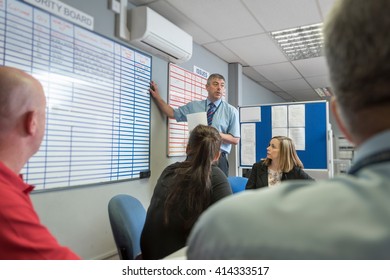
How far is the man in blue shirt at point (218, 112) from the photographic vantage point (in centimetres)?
266

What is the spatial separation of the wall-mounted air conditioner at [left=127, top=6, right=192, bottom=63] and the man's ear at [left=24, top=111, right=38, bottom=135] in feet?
4.87

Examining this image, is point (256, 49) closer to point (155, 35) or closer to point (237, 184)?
point (155, 35)

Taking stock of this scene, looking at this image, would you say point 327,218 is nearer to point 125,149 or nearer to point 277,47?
point 125,149

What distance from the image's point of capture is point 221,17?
2555mm

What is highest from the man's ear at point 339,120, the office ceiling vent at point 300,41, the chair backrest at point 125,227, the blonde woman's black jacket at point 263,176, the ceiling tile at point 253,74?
the office ceiling vent at point 300,41

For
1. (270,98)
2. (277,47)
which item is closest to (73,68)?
(277,47)

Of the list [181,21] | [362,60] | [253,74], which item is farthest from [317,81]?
[362,60]

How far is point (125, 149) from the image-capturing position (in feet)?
7.42

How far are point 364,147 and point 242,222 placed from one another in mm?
194

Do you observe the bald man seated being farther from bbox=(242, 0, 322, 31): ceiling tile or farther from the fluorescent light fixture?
the fluorescent light fixture

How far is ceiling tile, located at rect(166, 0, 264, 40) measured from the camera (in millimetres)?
2334

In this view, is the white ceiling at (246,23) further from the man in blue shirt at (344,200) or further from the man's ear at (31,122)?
the man's ear at (31,122)

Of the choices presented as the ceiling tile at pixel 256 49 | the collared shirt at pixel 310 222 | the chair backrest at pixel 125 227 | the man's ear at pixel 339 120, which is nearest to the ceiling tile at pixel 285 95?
the ceiling tile at pixel 256 49

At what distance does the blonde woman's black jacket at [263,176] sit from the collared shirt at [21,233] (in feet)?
6.45
